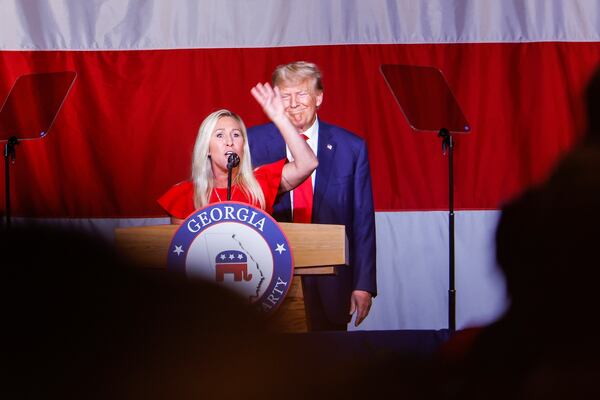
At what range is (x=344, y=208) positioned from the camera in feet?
11.2

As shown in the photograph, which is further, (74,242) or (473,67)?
(473,67)

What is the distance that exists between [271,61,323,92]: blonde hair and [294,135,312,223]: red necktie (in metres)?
0.40

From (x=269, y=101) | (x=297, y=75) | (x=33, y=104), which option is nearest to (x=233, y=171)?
(x=269, y=101)

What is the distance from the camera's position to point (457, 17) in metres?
3.97

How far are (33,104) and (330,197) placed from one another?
146cm

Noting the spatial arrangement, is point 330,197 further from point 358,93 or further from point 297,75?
point 358,93

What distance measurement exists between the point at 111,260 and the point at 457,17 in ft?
12.5

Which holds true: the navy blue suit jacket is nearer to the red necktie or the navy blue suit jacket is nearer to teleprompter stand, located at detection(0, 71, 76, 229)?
the red necktie

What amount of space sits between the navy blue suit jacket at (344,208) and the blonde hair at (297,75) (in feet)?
0.62

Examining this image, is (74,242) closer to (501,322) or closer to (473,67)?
(501,322)


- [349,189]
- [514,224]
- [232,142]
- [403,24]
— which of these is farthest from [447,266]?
[514,224]

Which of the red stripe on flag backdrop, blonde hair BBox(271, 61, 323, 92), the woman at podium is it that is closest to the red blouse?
the woman at podium

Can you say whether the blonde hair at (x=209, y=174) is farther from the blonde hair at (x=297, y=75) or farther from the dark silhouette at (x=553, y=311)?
the dark silhouette at (x=553, y=311)

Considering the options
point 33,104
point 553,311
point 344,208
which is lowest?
point 553,311
